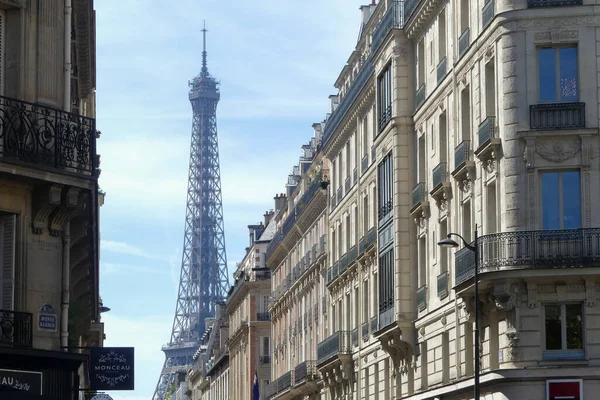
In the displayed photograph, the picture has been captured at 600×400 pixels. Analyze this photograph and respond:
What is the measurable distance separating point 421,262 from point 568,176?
43.1ft

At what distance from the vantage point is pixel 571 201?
44.2m

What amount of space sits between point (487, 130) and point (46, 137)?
21.7 m

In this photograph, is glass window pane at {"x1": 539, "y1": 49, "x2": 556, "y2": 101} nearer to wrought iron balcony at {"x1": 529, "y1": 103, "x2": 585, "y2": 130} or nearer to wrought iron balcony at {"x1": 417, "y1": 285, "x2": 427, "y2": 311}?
wrought iron balcony at {"x1": 529, "y1": 103, "x2": 585, "y2": 130}

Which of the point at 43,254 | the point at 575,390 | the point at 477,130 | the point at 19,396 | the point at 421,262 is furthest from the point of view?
the point at 421,262

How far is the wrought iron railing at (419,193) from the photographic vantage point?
5608 cm

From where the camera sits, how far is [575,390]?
142 feet

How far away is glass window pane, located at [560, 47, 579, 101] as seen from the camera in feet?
147

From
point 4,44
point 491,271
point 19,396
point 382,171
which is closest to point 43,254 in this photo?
point 4,44

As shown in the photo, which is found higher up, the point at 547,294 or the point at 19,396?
the point at 547,294

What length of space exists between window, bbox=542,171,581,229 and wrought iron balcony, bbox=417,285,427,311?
11.8 meters

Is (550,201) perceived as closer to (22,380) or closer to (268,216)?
(22,380)

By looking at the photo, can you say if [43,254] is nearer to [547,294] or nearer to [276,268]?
[547,294]

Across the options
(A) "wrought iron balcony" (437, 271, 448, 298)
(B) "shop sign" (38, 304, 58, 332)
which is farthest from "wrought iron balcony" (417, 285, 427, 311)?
(B) "shop sign" (38, 304, 58, 332)

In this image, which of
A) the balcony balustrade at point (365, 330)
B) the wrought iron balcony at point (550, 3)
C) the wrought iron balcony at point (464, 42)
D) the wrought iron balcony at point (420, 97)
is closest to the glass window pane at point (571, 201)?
the wrought iron balcony at point (550, 3)
